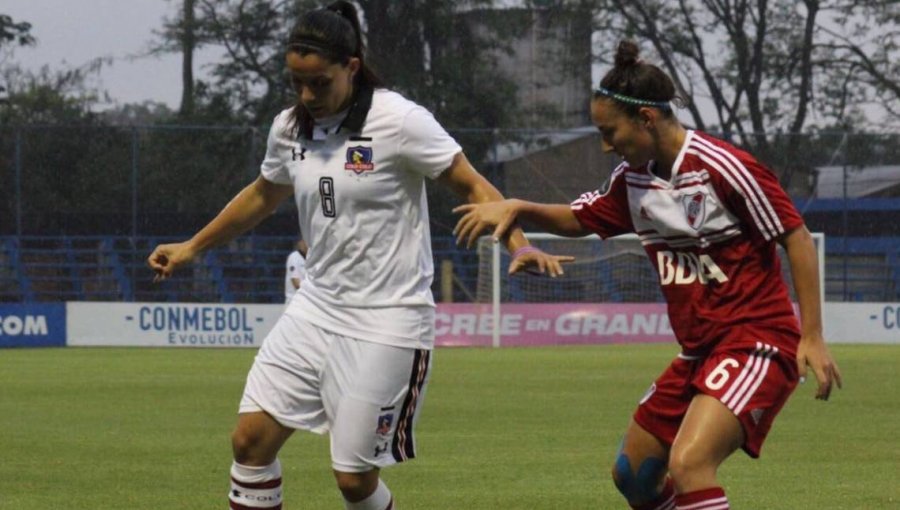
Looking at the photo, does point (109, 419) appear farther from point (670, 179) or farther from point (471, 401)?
point (670, 179)

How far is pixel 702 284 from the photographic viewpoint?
19.8ft

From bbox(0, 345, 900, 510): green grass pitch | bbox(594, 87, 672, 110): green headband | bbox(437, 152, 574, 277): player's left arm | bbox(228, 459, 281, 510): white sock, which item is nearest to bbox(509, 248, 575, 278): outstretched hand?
bbox(437, 152, 574, 277): player's left arm

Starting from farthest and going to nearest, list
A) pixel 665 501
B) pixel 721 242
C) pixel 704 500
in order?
pixel 665 501, pixel 721 242, pixel 704 500

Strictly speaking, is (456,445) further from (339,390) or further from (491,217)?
(491,217)

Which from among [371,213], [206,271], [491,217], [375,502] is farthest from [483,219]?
[206,271]

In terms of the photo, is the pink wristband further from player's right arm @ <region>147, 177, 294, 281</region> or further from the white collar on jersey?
player's right arm @ <region>147, 177, 294, 281</region>

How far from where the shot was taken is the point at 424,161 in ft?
20.3

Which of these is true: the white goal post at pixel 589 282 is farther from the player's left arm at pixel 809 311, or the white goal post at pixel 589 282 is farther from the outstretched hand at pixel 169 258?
the player's left arm at pixel 809 311

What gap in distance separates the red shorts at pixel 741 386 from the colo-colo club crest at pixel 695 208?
45 centimetres

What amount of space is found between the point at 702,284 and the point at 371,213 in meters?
1.22

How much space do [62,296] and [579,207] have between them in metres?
27.6

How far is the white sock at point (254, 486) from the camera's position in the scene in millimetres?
6227

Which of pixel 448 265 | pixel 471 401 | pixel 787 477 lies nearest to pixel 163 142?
pixel 448 265

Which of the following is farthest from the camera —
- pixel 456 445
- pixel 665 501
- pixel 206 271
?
pixel 206 271
